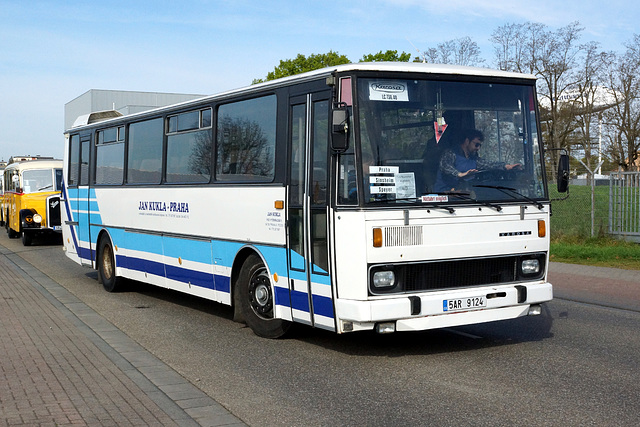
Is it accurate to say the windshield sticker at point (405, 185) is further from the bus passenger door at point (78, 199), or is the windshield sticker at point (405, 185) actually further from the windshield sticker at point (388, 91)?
the bus passenger door at point (78, 199)

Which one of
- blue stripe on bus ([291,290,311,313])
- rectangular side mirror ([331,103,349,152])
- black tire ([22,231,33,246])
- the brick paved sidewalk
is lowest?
the brick paved sidewalk

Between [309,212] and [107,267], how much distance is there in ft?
22.9

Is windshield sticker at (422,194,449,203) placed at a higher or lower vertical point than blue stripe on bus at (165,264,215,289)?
higher

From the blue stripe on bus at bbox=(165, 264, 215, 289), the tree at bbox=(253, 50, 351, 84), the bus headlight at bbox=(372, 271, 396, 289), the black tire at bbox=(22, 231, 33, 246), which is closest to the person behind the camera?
the bus headlight at bbox=(372, 271, 396, 289)

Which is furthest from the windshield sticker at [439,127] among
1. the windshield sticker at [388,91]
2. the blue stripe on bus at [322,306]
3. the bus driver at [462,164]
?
the blue stripe on bus at [322,306]

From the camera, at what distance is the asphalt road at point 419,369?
6.07 m

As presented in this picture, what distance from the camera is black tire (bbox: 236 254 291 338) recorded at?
898 centimetres

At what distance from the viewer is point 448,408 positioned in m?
6.18

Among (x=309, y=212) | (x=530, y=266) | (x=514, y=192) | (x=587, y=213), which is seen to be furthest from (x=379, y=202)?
(x=587, y=213)

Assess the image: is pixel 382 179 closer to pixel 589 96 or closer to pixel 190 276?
pixel 190 276

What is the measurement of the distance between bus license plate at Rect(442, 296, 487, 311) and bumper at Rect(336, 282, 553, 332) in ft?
0.10

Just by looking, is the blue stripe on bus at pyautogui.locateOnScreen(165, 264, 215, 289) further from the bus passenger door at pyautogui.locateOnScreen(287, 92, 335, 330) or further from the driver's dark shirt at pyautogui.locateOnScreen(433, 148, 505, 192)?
Result: the driver's dark shirt at pyautogui.locateOnScreen(433, 148, 505, 192)

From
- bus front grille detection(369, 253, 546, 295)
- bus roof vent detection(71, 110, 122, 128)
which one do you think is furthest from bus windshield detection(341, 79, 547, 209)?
bus roof vent detection(71, 110, 122, 128)

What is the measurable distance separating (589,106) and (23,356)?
41963mm
